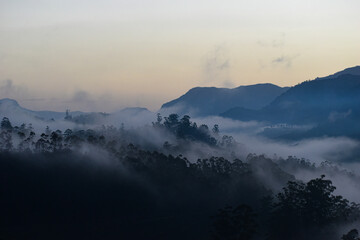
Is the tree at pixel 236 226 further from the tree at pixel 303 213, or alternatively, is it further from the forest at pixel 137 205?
the tree at pixel 303 213

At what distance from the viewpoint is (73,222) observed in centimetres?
15625

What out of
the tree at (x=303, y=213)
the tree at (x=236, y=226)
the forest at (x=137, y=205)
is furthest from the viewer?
the forest at (x=137, y=205)

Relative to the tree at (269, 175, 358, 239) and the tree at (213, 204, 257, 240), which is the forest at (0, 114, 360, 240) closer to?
the tree at (269, 175, 358, 239)

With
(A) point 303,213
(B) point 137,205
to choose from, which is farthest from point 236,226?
(B) point 137,205

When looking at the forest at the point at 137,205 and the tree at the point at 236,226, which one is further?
the forest at the point at 137,205

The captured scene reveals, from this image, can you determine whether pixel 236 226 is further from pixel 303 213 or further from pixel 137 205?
pixel 137 205

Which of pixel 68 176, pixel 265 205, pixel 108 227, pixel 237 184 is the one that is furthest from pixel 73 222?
pixel 237 184

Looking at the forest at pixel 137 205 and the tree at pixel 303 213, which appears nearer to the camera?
the tree at pixel 303 213

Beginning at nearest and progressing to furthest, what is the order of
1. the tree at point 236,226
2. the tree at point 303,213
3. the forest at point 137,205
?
the tree at point 236,226 → the tree at point 303,213 → the forest at point 137,205

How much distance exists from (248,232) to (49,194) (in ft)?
282

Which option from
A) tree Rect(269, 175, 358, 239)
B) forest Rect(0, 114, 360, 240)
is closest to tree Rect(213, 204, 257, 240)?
forest Rect(0, 114, 360, 240)

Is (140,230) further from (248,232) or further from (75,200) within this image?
(248,232)

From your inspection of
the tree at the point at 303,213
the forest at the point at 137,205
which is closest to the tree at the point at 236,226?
the forest at the point at 137,205

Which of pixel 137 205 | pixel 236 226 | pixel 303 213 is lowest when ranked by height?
pixel 236 226
